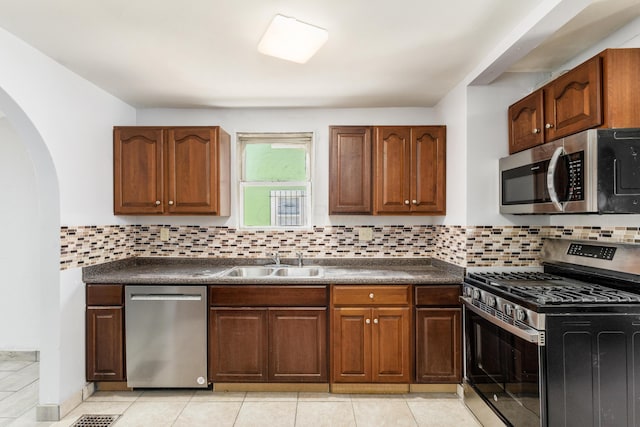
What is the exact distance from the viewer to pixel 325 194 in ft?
11.9

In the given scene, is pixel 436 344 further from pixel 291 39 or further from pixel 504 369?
pixel 291 39

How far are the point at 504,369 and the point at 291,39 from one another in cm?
226

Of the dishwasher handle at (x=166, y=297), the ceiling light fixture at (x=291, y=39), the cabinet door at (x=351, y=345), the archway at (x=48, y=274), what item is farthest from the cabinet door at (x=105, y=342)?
the ceiling light fixture at (x=291, y=39)

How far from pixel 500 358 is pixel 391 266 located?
1388 mm

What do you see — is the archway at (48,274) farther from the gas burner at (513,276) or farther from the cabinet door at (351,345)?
the gas burner at (513,276)

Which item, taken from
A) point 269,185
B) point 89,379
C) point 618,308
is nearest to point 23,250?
point 89,379

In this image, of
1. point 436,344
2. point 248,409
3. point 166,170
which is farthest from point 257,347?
point 166,170

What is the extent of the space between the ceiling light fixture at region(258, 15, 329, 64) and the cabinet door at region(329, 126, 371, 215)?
109 centimetres

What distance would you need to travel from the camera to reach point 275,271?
337cm

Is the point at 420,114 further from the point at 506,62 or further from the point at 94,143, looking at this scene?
the point at 94,143

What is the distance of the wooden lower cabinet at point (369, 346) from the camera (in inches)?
112

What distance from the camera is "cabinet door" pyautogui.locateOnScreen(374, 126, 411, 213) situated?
3.23 metres

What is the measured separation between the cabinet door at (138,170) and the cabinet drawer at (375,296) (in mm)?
1706

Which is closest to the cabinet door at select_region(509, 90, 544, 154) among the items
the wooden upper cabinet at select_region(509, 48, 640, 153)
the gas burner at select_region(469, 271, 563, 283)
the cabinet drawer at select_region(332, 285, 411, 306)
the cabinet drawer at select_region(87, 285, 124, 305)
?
the wooden upper cabinet at select_region(509, 48, 640, 153)
